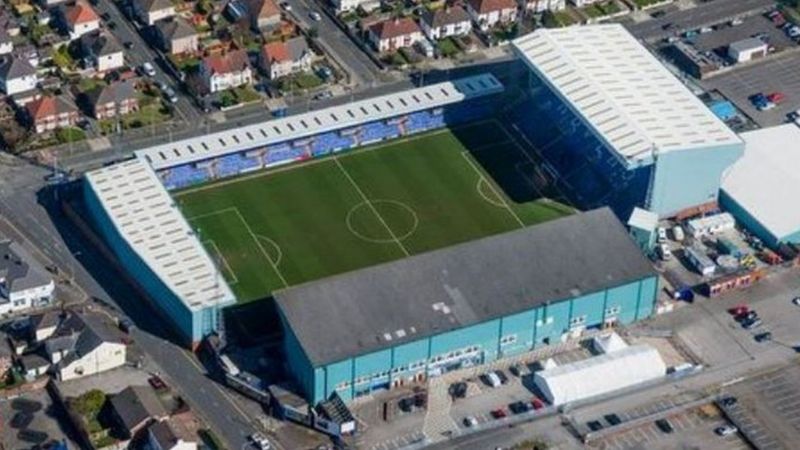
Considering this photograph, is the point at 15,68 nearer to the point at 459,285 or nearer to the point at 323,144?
the point at 323,144

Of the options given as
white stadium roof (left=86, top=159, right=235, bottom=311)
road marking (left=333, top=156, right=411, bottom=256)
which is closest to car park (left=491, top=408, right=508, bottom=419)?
road marking (left=333, top=156, right=411, bottom=256)

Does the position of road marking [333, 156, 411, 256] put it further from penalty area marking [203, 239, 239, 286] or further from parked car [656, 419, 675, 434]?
parked car [656, 419, 675, 434]

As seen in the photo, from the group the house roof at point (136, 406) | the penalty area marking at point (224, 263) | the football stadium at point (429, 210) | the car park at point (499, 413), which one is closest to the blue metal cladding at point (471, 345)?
the football stadium at point (429, 210)

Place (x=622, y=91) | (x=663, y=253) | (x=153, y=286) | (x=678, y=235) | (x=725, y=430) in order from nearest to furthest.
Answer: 1. (x=725, y=430)
2. (x=153, y=286)
3. (x=663, y=253)
4. (x=678, y=235)
5. (x=622, y=91)

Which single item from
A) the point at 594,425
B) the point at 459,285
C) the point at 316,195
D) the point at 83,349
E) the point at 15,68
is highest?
the point at 15,68

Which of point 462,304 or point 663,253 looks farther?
point 663,253

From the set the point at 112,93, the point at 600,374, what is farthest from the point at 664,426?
the point at 112,93
